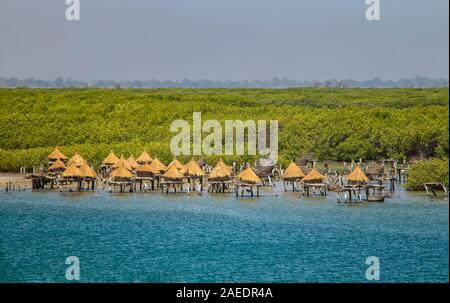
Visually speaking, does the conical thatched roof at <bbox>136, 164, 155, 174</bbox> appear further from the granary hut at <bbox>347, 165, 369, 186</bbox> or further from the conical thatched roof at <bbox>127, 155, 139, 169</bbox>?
the granary hut at <bbox>347, 165, 369, 186</bbox>

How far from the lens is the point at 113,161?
45.2 metres

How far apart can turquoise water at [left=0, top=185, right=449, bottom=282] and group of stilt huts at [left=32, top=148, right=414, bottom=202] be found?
0.86m

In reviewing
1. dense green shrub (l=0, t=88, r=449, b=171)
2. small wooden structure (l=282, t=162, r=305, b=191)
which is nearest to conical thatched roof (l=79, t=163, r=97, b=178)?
dense green shrub (l=0, t=88, r=449, b=171)

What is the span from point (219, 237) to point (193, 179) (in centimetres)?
1155

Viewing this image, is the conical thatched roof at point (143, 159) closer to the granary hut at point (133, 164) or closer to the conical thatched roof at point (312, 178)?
the granary hut at point (133, 164)

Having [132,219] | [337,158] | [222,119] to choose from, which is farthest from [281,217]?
[222,119]

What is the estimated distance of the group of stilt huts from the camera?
131 feet

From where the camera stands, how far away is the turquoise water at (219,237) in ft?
86.0

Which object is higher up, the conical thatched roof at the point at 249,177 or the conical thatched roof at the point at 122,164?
the conical thatched roof at the point at 122,164

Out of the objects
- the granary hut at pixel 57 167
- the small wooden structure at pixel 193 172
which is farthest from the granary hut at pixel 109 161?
the small wooden structure at pixel 193 172

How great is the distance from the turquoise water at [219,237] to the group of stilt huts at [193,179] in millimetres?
857

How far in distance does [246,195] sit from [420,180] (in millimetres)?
7054
